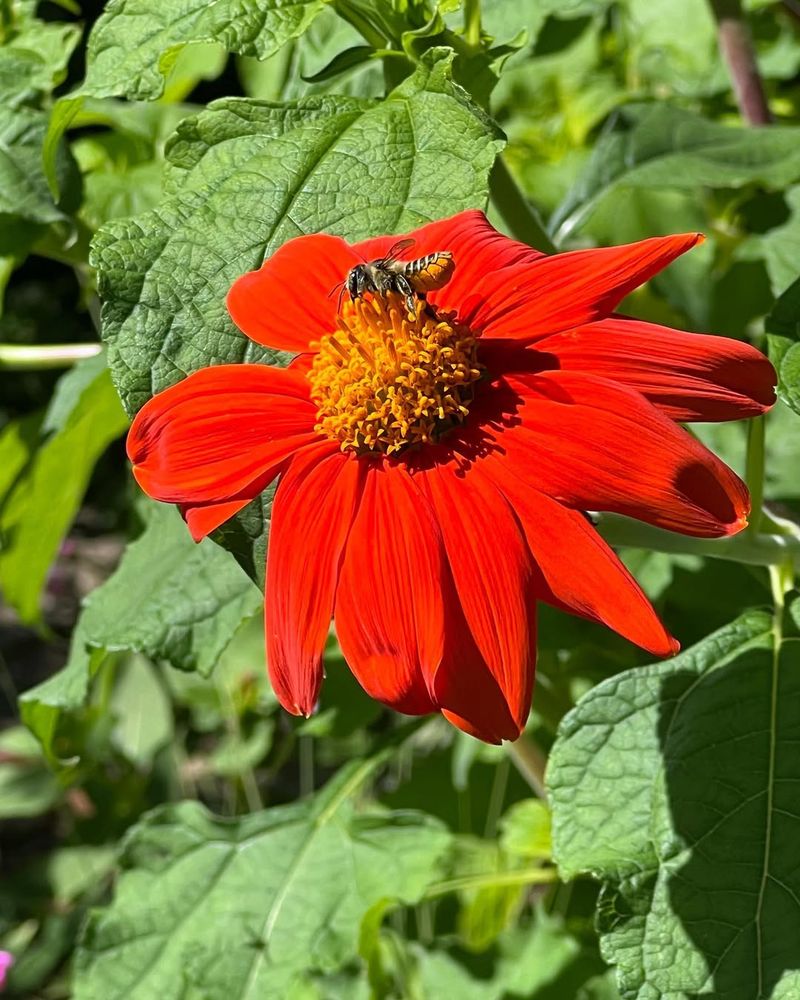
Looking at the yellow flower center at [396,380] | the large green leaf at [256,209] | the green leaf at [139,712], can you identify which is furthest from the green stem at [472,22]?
the green leaf at [139,712]

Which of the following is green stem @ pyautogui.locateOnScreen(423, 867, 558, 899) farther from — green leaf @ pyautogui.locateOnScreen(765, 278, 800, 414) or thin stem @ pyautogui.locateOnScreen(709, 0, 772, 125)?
thin stem @ pyautogui.locateOnScreen(709, 0, 772, 125)

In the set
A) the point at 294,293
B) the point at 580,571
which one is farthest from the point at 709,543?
the point at 294,293

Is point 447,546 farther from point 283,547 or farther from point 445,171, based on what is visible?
point 445,171

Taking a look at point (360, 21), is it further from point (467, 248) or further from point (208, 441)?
point (208, 441)

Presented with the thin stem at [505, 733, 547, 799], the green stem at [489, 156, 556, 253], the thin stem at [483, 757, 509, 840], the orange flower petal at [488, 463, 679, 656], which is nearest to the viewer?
the orange flower petal at [488, 463, 679, 656]

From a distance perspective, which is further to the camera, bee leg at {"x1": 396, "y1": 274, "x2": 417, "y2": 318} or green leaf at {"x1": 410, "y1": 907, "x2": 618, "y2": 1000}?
green leaf at {"x1": 410, "y1": 907, "x2": 618, "y2": 1000}

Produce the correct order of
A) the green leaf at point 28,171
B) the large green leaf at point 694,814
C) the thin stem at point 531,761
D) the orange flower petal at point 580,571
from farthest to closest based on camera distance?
the thin stem at point 531,761
the green leaf at point 28,171
the large green leaf at point 694,814
the orange flower petal at point 580,571

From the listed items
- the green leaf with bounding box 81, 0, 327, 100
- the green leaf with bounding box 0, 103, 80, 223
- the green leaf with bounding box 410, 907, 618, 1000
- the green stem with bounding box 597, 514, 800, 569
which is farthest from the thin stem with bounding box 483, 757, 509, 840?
the green leaf with bounding box 81, 0, 327, 100

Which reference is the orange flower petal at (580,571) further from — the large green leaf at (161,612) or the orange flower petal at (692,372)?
the large green leaf at (161,612)
